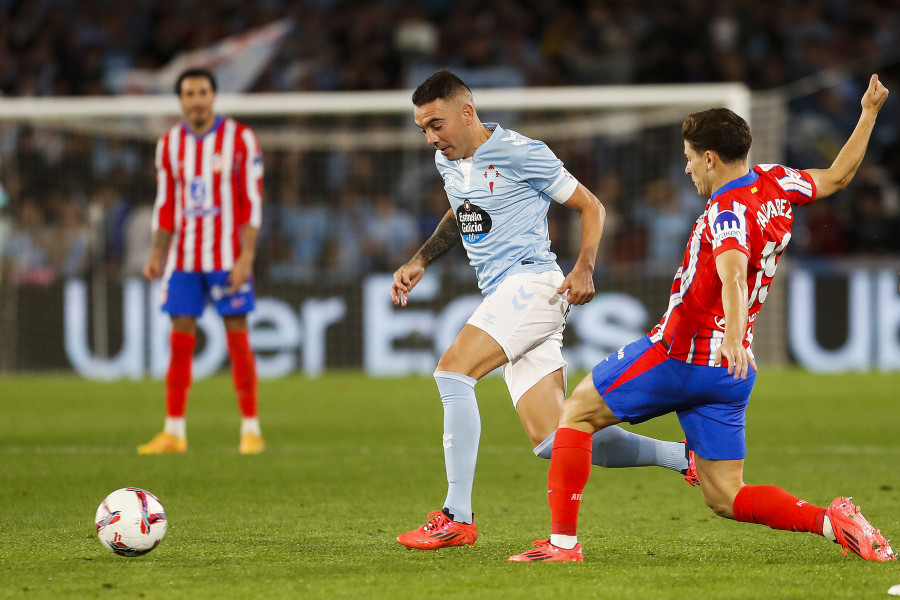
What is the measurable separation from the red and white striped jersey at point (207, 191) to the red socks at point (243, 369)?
0.43 metres

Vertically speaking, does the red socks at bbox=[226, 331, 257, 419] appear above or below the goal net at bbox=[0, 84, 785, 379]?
below

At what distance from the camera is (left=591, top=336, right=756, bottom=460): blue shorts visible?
4.16 metres

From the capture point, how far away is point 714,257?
13.2 feet

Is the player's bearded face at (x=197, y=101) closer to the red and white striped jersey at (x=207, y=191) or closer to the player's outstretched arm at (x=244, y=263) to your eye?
the red and white striped jersey at (x=207, y=191)

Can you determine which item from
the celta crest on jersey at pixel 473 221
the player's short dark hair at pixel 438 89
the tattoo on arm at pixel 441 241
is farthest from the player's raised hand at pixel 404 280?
the player's short dark hair at pixel 438 89

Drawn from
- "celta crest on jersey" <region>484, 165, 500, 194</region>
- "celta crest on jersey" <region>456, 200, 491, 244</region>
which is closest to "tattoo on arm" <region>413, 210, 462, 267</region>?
"celta crest on jersey" <region>456, 200, 491, 244</region>

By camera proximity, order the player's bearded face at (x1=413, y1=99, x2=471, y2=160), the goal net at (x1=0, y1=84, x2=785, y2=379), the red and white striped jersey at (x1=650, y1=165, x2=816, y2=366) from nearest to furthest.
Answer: the red and white striped jersey at (x1=650, y1=165, x2=816, y2=366)
the player's bearded face at (x1=413, y1=99, x2=471, y2=160)
the goal net at (x1=0, y1=84, x2=785, y2=379)

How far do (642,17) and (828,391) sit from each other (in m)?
7.83

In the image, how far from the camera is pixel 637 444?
15.8ft

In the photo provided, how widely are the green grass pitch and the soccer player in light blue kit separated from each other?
0.33 meters

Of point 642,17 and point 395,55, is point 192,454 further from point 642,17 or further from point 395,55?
point 642,17

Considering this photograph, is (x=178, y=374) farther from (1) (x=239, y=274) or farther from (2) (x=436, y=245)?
(2) (x=436, y=245)

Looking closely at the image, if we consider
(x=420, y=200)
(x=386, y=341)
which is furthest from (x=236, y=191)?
(x=420, y=200)

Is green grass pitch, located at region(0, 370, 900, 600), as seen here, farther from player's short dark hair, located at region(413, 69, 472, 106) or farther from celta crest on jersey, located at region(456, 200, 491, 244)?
player's short dark hair, located at region(413, 69, 472, 106)
